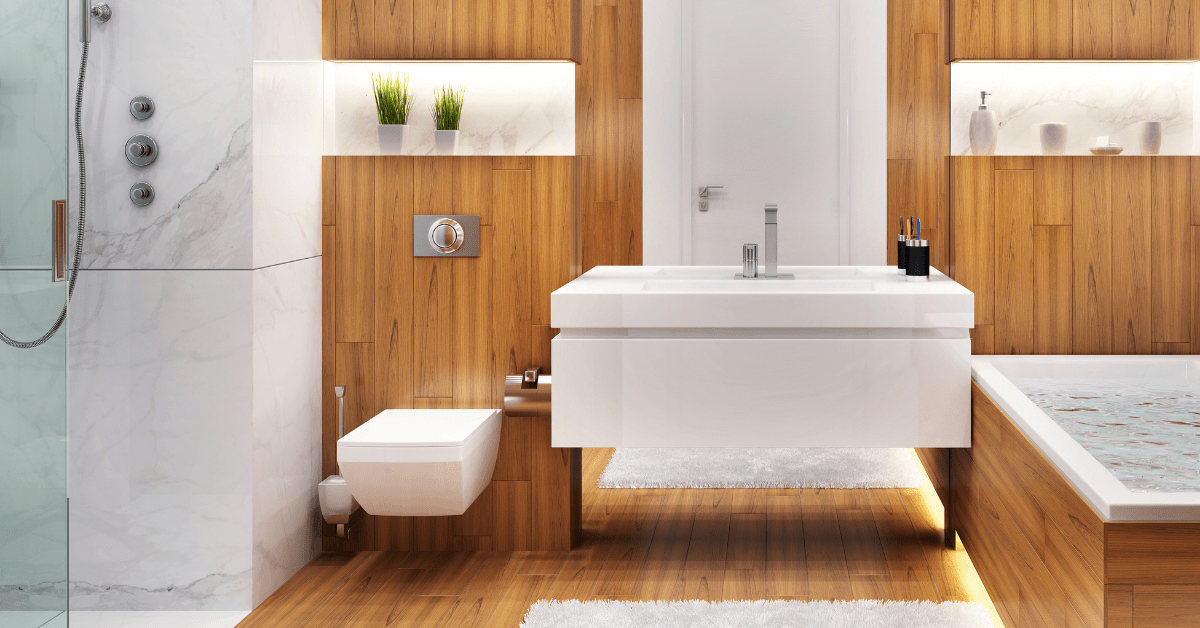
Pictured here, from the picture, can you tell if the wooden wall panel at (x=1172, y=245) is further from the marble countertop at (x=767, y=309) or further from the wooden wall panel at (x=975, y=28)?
the marble countertop at (x=767, y=309)

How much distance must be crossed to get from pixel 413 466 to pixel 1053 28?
2279 mm

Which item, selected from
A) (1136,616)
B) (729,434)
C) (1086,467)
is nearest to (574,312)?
(729,434)

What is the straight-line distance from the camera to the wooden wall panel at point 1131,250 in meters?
3.09

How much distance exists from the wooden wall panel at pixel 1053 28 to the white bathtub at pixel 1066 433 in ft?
3.03

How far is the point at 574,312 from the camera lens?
2.78m

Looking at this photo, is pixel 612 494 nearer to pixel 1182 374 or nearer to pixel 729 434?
pixel 729 434

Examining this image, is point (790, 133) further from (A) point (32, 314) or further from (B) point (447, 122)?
(A) point (32, 314)

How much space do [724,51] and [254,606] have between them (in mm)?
2114

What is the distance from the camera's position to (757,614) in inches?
100

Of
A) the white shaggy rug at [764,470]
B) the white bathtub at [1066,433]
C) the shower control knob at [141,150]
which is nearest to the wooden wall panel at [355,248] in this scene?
the shower control knob at [141,150]

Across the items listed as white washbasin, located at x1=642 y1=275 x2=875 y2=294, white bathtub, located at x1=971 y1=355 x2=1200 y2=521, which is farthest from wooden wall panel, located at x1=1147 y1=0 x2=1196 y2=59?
white washbasin, located at x1=642 y1=275 x2=875 y2=294

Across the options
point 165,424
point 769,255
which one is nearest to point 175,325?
point 165,424

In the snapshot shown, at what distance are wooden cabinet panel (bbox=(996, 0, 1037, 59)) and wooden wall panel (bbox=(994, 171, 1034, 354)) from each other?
37cm

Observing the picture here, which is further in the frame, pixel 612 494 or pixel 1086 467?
pixel 612 494
